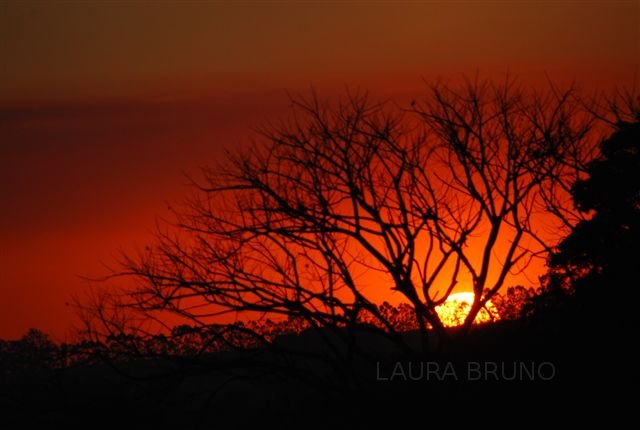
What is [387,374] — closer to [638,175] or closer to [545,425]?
[545,425]

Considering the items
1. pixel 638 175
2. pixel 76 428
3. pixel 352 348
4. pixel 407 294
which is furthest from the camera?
pixel 76 428

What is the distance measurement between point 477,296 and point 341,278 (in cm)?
287

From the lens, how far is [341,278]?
60.5ft

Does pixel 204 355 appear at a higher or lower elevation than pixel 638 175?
lower

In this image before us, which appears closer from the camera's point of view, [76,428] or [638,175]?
[638,175]

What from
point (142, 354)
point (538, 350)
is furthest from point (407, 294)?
point (142, 354)

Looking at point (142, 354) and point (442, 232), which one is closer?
point (142, 354)

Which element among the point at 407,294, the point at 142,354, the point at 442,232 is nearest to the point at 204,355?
the point at 142,354

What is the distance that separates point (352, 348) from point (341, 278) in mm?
1866

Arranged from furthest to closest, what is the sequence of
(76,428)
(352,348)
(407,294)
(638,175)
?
(76,428) → (638,175) → (407,294) → (352,348)

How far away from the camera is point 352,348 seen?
1705 cm

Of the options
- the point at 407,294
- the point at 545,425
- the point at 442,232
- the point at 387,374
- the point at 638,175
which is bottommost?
the point at 545,425

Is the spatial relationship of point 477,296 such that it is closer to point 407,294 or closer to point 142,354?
point 407,294

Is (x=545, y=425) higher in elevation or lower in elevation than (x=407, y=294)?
lower
